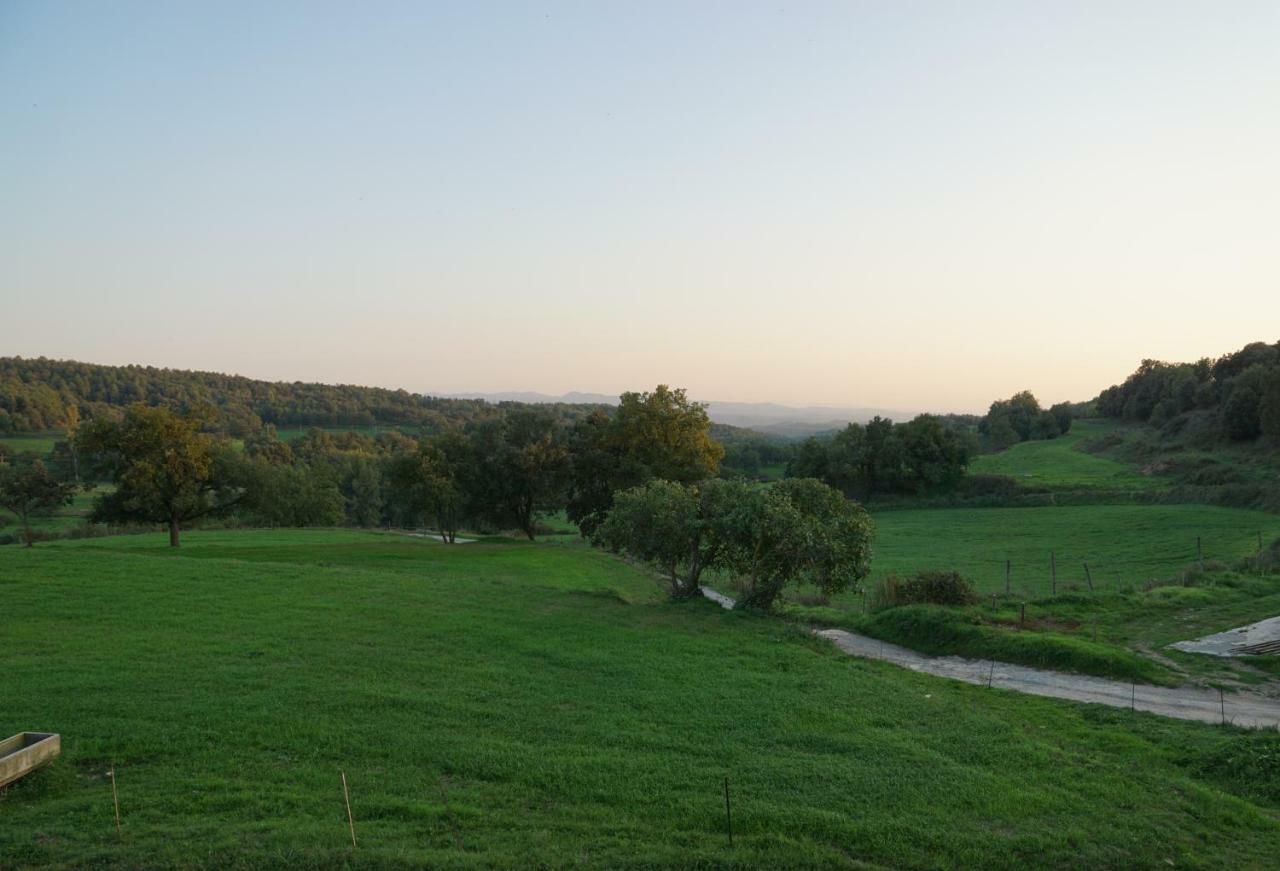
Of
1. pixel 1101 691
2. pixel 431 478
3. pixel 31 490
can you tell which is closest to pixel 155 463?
pixel 31 490

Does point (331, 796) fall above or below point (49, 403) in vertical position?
below

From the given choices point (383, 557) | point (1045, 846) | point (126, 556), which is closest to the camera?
point (1045, 846)

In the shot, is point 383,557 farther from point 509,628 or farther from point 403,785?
point 403,785

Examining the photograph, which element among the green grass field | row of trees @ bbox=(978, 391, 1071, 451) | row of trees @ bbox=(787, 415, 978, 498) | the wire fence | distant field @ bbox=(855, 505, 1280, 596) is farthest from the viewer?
row of trees @ bbox=(978, 391, 1071, 451)

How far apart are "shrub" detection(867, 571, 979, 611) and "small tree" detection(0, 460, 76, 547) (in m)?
57.6

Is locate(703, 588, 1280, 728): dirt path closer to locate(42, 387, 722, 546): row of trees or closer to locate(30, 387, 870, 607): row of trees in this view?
locate(30, 387, 870, 607): row of trees

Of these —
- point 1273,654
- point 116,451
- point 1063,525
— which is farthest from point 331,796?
point 1063,525

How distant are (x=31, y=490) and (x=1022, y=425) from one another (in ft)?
444

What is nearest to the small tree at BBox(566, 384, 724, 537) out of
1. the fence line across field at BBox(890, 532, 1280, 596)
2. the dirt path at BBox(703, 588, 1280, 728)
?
the fence line across field at BBox(890, 532, 1280, 596)

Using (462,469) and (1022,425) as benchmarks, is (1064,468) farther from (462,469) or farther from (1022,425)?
(462,469)

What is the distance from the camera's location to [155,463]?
48562mm

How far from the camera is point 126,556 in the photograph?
33.4m

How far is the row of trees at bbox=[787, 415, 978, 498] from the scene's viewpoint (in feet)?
280

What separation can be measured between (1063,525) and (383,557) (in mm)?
51960
